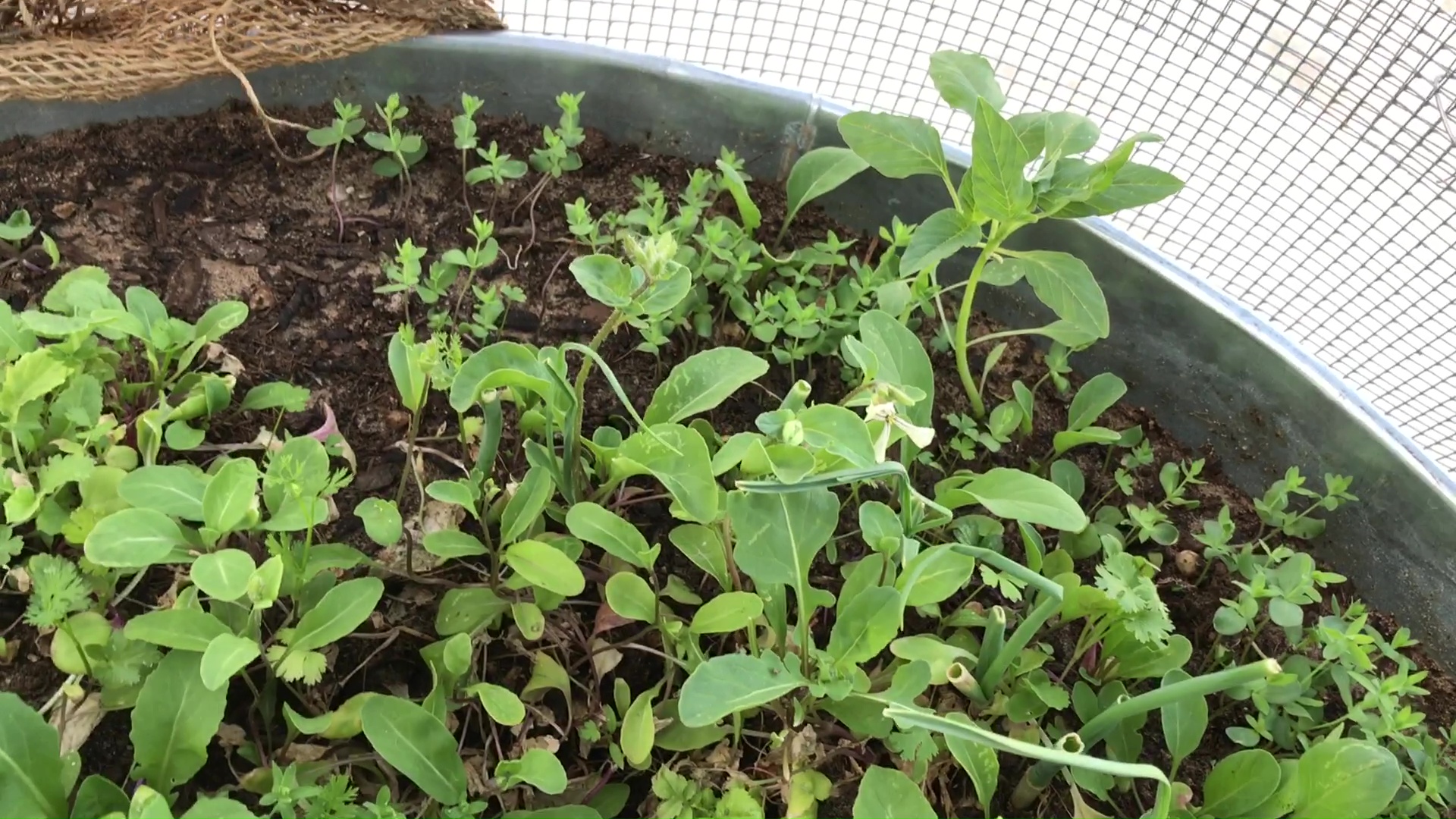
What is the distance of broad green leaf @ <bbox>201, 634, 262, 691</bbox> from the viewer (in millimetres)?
622

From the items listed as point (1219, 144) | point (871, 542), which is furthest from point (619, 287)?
point (1219, 144)

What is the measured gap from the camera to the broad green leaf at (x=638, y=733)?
74cm

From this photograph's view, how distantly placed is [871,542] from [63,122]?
107cm

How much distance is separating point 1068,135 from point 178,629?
84 centimetres

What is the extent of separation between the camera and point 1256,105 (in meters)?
1.11

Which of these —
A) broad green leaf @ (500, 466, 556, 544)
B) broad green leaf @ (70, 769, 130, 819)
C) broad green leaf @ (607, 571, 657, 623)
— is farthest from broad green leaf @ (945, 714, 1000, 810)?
broad green leaf @ (70, 769, 130, 819)

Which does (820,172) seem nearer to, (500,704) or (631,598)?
(631,598)

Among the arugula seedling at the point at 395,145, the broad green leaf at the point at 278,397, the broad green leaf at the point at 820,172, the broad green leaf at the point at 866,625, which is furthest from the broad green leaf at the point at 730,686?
the arugula seedling at the point at 395,145

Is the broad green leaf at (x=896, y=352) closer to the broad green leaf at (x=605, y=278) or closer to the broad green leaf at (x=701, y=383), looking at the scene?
the broad green leaf at (x=701, y=383)

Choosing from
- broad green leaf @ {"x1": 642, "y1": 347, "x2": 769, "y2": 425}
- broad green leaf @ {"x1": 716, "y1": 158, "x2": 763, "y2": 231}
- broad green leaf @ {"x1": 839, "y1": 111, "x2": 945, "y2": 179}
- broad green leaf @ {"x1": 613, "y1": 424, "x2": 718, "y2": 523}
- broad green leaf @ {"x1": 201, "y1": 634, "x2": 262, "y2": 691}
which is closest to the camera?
broad green leaf @ {"x1": 201, "y1": 634, "x2": 262, "y2": 691}

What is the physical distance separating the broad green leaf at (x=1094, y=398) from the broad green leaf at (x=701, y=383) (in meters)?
0.40

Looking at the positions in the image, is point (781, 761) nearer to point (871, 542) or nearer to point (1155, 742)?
point (871, 542)

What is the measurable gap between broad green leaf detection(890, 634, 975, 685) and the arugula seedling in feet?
2.55

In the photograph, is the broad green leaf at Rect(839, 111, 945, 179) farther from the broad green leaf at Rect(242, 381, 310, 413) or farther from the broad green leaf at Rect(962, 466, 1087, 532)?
the broad green leaf at Rect(242, 381, 310, 413)
